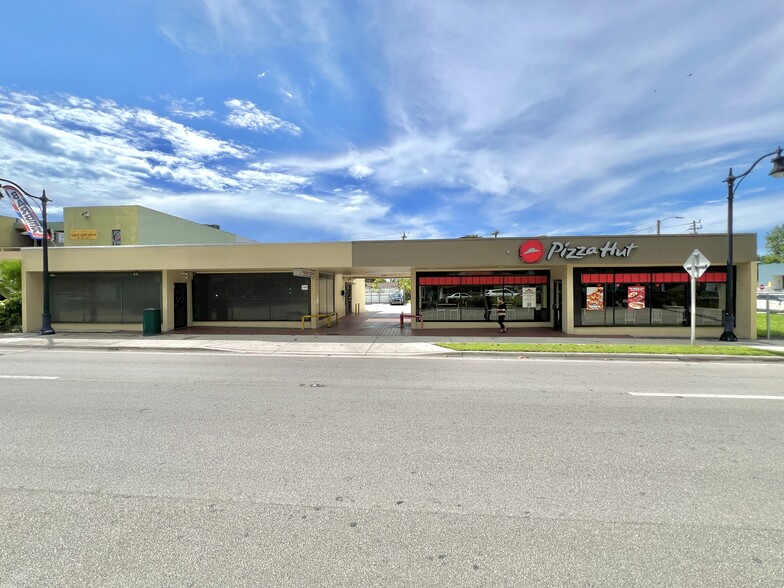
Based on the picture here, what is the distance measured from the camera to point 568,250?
15375 millimetres

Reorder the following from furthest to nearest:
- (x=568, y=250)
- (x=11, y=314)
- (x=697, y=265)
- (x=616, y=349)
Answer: (x=11, y=314), (x=568, y=250), (x=697, y=265), (x=616, y=349)

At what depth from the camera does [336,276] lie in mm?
23578

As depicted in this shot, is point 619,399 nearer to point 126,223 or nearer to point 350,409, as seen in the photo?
point 350,409

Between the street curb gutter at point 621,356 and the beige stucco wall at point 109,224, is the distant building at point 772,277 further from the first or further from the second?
the beige stucco wall at point 109,224

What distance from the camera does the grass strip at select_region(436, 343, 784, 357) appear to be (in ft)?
37.0

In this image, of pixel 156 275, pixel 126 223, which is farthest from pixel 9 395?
pixel 126 223

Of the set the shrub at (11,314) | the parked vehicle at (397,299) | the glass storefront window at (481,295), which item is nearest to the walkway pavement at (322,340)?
the glass storefront window at (481,295)

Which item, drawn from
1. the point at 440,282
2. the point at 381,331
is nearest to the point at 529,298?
the point at 440,282

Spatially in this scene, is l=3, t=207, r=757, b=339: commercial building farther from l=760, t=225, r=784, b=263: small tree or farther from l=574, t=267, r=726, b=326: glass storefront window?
l=760, t=225, r=784, b=263: small tree

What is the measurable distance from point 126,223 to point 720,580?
40220 mm

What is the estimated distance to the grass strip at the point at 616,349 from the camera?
444 inches

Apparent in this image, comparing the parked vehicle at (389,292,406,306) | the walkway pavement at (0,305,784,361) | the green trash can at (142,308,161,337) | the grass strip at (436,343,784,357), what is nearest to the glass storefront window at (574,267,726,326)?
the walkway pavement at (0,305,784,361)

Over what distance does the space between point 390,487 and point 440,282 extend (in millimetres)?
14601

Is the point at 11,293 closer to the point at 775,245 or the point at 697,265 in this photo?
the point at 697,265
